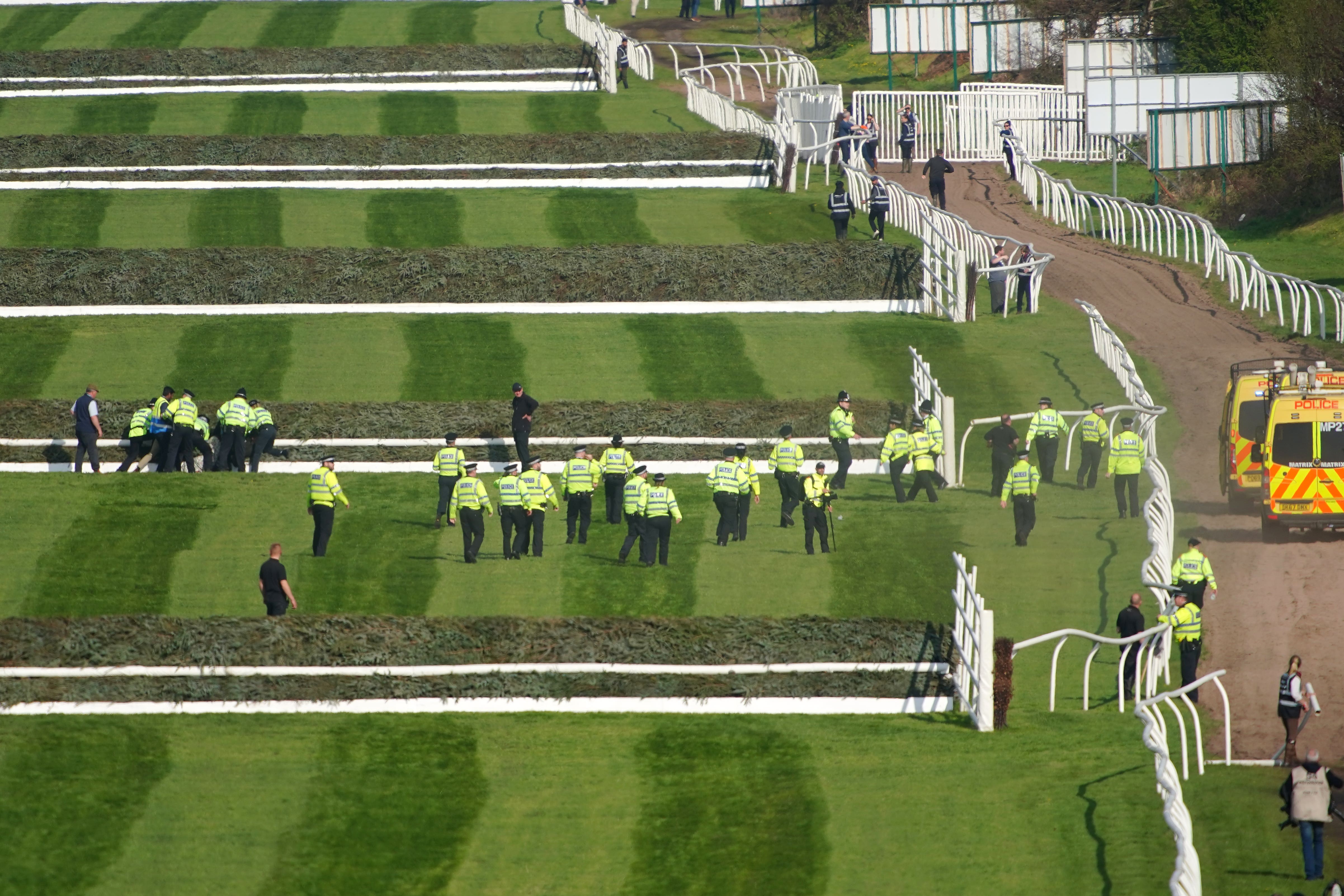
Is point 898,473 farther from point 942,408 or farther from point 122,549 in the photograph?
point 122,549

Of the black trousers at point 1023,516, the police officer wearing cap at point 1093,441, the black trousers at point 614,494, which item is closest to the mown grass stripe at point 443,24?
the black trousers at point 614,494

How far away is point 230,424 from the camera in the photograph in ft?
89.6

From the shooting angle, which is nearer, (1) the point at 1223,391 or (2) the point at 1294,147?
(1) the point at 1223,391

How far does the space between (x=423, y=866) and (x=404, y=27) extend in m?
47.9

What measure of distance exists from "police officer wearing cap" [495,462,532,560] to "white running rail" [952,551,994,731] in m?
6.73

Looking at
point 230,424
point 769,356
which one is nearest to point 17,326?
point 230,424

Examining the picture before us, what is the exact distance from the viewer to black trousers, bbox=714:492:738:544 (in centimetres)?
2362

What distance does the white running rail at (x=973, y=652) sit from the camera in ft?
57.4

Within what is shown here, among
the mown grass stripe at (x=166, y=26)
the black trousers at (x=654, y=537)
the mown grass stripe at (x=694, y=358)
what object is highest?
the mown grass stripe at (x=166, y=26)

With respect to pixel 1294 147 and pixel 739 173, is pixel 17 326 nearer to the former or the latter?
pixel 739 173

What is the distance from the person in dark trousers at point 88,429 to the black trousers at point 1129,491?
1622 cm

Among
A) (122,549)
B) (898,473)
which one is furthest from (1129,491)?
(122,549)

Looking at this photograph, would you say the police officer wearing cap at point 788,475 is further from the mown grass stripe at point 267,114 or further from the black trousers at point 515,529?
the mown grass stripe at point 267,114

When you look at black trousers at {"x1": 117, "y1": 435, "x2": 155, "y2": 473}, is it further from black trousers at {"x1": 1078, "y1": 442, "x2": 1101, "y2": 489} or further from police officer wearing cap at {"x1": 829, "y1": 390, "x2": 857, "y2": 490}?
black trousers at {"x1": 1078, "y1": 442, "x2": 1101, "y2": 489}
